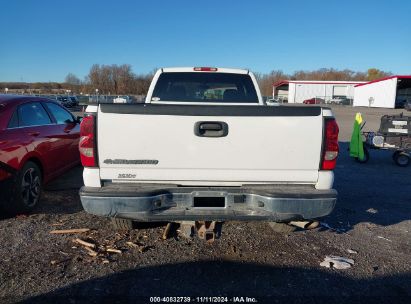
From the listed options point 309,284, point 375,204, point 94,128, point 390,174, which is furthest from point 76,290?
point 390,174

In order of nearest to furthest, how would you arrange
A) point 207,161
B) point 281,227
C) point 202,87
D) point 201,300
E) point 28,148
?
point 201,300, point 207,161, point 281,227, point 28,148, point 202,87

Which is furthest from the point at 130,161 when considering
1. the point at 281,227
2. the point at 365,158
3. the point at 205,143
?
the point at 365,158

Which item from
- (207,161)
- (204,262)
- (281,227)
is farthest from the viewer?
(281,227)

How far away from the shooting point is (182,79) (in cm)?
550

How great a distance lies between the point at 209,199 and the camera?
3.41 m

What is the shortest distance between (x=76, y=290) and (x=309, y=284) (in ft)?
7.26

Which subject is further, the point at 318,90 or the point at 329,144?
the point at 318,90

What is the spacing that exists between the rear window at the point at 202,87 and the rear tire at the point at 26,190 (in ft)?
7.08

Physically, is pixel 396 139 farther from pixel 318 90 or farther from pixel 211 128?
pixel 318 90

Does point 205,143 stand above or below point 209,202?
above

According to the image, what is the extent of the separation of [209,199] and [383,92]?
6251 cm

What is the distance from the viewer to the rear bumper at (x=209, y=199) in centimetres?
326

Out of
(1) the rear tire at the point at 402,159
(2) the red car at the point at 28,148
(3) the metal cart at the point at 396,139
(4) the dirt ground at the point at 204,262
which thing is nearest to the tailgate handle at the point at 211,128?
(4) the dirt ground at the point at 204,262

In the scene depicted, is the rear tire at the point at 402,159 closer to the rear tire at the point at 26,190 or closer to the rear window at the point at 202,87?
the rear window at the point at 202,87
